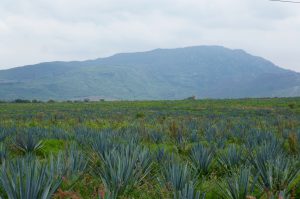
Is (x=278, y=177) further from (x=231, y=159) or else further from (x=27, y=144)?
(x=27, y=144)

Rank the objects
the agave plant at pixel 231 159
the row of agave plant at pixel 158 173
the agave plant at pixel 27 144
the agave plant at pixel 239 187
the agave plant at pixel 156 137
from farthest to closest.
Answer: the agave plant at pixel 156 137 < the agave plant at pixel 27 144 < the agave plant at pixel 231 159 < the agave plant at pixel 239 187 < the row of agave plant at pixel 158 173

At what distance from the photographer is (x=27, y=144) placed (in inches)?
340

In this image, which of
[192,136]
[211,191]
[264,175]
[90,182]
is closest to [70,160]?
[90,182]

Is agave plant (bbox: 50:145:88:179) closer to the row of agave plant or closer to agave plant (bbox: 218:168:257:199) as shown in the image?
the row of agave plant

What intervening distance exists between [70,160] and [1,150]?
6.78ft

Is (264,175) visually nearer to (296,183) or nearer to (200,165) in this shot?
(296,183)

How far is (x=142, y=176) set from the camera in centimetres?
535

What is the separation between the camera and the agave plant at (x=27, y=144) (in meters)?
8.58

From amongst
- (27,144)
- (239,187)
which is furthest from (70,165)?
(27,144)

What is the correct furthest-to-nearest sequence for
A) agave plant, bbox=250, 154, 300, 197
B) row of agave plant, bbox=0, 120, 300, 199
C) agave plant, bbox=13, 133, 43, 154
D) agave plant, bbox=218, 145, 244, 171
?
agave plant, bbox=13, 133, 43, 154, agave plant, bbox=218, 145, 244, 171, agave plant, bbox=250, 154, 300, 197, row of agave plant, bbox=0, 120, 300, 199

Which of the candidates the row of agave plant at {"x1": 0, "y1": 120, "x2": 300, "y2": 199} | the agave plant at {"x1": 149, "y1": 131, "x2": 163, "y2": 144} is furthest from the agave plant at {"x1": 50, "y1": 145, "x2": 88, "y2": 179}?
the agave plant at {"x1": 149, "y1": 131, "x2": 163, "y2": 144}

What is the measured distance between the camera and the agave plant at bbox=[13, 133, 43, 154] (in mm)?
8578

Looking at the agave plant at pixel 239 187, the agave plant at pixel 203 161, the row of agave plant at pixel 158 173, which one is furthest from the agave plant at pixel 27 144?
the agave plant at pixel 239 187

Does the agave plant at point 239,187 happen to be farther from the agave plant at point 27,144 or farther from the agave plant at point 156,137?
the agave plant at point 156,137
